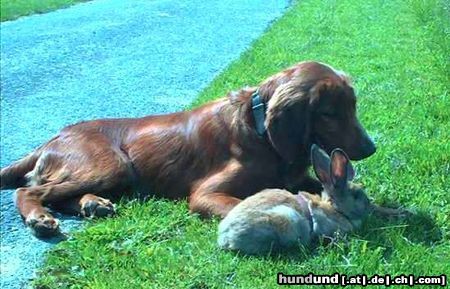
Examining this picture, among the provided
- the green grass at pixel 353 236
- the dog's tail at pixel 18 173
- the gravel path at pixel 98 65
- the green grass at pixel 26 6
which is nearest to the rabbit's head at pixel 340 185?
the green grass at pixel 353 236

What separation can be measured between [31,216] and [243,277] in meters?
1.63

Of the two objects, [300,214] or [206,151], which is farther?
[206,151]

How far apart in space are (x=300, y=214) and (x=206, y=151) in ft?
3.74

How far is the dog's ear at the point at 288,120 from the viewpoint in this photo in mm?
4414

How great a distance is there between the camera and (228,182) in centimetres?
454

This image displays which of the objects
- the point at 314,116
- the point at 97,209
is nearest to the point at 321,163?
the point at 314,116

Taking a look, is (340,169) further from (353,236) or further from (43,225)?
(43,225)

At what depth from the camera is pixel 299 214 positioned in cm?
383

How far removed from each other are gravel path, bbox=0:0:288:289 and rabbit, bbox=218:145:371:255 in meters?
1.20

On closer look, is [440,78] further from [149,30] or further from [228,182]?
[149,30]

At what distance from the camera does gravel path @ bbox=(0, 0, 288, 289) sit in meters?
6.60

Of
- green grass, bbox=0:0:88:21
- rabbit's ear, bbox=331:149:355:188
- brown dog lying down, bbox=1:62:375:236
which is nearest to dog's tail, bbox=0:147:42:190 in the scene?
brown dog lying down, bbox=1:62:375:236

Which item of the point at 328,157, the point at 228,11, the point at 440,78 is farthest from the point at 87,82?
the point at 228,11

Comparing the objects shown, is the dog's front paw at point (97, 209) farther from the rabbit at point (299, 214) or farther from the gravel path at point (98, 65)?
the rabbit at point (299, 214)
